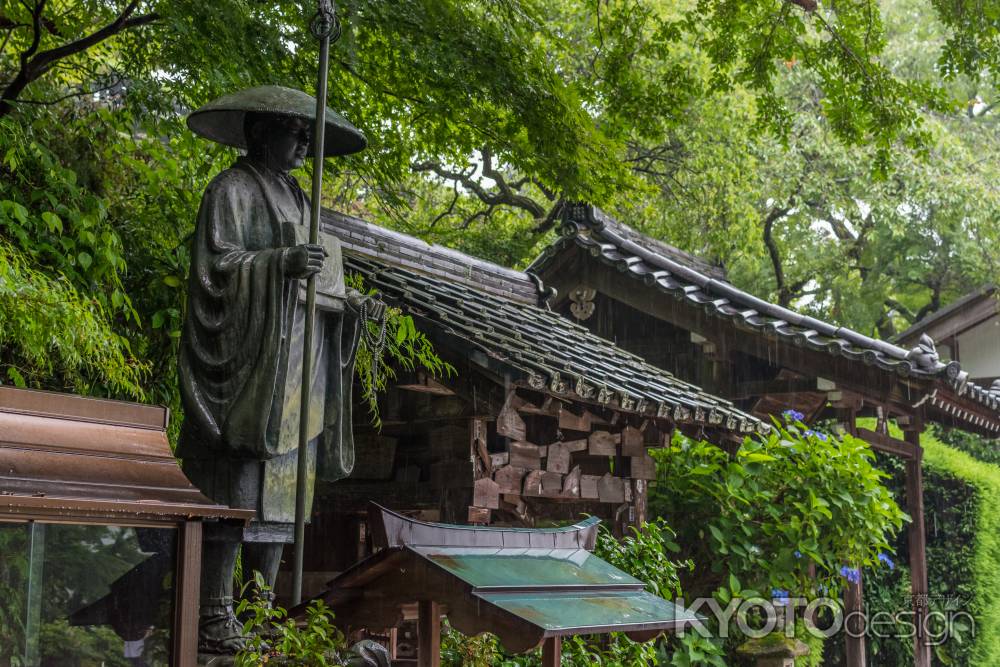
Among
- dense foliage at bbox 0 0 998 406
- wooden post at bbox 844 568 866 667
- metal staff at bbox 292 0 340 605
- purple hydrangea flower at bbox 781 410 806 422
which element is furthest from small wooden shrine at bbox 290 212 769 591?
wooden post at bbox 844 568 866 667

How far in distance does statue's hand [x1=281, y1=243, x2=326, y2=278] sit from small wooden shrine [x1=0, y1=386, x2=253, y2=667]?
1006 millimetres

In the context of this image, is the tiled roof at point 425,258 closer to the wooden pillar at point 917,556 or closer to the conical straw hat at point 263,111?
the conical straw hat at point 263,111

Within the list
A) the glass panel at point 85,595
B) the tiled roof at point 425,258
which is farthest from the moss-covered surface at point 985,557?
the glass panel at point 85,595

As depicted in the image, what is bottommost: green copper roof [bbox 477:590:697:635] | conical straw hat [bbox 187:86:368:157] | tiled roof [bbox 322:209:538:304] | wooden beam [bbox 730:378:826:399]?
green copper roof [bbox 477:590:697:635]

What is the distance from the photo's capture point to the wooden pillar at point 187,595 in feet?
12.6

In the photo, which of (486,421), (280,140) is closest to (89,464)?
(280,140)

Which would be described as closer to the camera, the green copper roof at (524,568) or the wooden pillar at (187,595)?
the wooden pillar at (187,595)

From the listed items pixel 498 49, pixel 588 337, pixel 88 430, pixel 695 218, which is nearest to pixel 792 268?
pixel 695 218

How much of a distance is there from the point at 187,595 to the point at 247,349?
4.64 ft

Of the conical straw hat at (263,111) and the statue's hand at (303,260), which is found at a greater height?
the conical straw hat at (263,111)

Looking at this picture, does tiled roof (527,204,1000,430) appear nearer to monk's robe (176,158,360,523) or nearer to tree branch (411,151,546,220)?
tree branch (411,151,546,220)

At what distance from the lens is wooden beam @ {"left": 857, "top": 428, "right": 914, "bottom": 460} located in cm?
1251

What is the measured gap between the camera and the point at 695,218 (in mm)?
16422

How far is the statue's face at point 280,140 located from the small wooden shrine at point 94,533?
1744 millimetres
